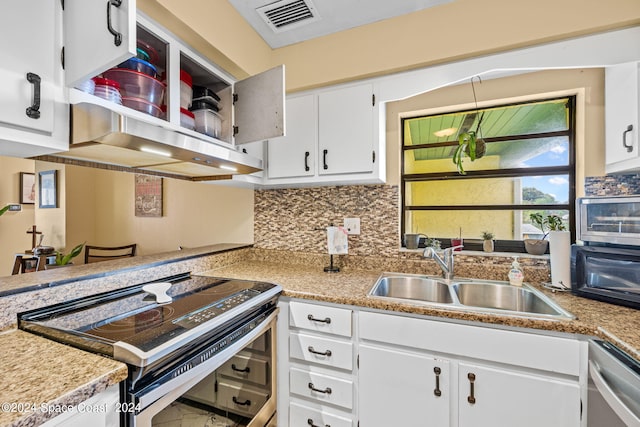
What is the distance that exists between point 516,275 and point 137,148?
6.42 feet

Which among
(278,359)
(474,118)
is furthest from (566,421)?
(474,118)

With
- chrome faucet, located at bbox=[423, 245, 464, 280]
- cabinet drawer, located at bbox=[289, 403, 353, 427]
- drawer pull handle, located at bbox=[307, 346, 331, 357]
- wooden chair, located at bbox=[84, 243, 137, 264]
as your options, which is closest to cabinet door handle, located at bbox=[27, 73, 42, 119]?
drawer pull handle, located at bbox=[307, 346, 331, 357]

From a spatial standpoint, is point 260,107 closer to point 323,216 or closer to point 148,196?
point 323,216

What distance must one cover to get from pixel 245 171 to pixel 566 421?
182 centimetres

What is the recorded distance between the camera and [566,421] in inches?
40.1

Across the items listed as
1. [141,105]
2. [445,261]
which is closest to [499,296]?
[445,261]

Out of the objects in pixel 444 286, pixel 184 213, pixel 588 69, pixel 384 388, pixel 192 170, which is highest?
pixel 588 69

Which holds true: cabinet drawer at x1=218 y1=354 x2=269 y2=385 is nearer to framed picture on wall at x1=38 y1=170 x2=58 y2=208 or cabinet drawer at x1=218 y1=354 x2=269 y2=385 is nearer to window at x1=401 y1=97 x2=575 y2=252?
window at x1=401 y1=97 x2=575 y2=252

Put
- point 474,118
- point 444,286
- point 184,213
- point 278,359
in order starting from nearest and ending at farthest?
point 278,359 → point 444,286 → point 474,118 → point 184,213

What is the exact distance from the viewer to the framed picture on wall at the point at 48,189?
318 centimetres

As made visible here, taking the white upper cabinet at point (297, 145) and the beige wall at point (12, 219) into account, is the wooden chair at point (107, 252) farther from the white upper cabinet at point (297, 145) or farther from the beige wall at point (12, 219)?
the white upper cabinet at point (297, 145)

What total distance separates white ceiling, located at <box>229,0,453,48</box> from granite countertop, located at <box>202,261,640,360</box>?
164 cm

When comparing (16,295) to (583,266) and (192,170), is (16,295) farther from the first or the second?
(583,266)

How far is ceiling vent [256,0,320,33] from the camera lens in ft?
5.10
